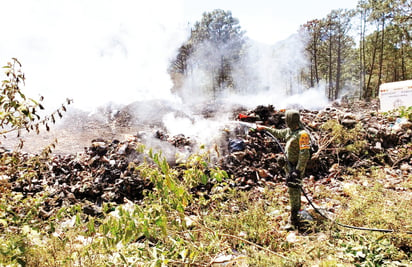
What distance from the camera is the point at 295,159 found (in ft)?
12.3

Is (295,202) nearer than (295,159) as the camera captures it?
Yes

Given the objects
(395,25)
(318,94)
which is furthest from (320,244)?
(318,94)

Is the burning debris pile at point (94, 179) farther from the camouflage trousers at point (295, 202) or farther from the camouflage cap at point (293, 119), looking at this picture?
the camouflage cap at point (293, 119)

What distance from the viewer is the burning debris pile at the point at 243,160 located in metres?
5.25

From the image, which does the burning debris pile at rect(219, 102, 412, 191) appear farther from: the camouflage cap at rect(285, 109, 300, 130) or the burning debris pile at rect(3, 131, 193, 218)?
the camouflage cap at rect(285, 109, 300, 130)

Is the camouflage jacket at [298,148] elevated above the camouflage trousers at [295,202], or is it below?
above

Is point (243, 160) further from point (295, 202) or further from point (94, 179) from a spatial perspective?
point (94, 179)

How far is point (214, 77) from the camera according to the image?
97.2 feet

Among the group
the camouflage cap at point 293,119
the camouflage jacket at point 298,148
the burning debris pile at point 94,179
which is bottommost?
the burning debris pile at point 94,179

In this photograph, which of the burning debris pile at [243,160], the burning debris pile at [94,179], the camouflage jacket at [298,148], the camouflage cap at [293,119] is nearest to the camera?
the camouflage jacket at [298,148]

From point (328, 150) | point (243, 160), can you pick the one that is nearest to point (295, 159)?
point (243, 160)

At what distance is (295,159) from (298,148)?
178mm

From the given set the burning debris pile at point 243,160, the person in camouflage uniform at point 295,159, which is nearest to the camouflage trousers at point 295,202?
the person in camouflage uniform at point 295,159

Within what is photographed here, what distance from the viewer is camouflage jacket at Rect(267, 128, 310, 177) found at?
3.50 metres
